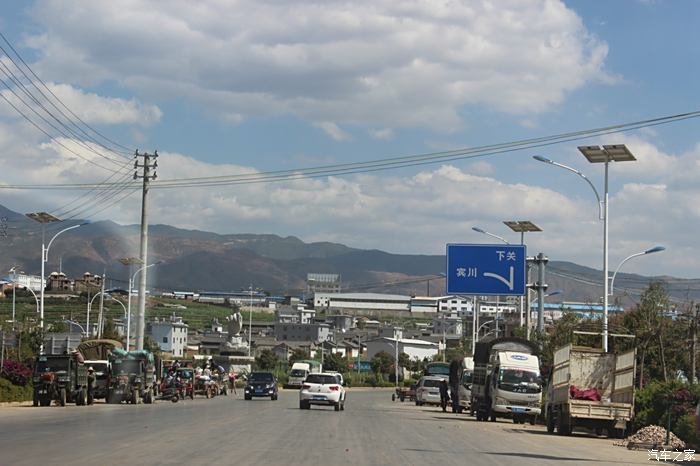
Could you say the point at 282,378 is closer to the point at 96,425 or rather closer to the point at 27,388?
the point at 27,388

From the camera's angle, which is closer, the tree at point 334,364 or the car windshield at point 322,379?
the car windshield at point 322,379

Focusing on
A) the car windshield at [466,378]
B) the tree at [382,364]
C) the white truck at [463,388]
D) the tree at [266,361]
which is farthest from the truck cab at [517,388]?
the tree at [382,364]

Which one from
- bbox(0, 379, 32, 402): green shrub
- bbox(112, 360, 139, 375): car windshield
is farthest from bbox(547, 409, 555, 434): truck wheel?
bbox(0, 379, 32, 402): green shrub

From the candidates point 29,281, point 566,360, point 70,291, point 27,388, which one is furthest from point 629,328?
point 29,281

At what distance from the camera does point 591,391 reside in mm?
35375

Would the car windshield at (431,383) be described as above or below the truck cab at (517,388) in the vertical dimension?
below

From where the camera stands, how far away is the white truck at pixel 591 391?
110ft

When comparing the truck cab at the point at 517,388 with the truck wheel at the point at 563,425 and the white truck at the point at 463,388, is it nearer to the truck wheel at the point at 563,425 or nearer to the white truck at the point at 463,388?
the truck wheel at the point at 563,425

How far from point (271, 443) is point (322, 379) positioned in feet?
73.9

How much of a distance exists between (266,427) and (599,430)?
38.5 feet

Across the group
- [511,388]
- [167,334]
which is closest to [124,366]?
[511,388]

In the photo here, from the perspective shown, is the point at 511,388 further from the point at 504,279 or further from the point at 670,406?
the point at 670,406

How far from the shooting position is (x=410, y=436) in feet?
94.2

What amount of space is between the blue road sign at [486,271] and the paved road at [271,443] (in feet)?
53.5
